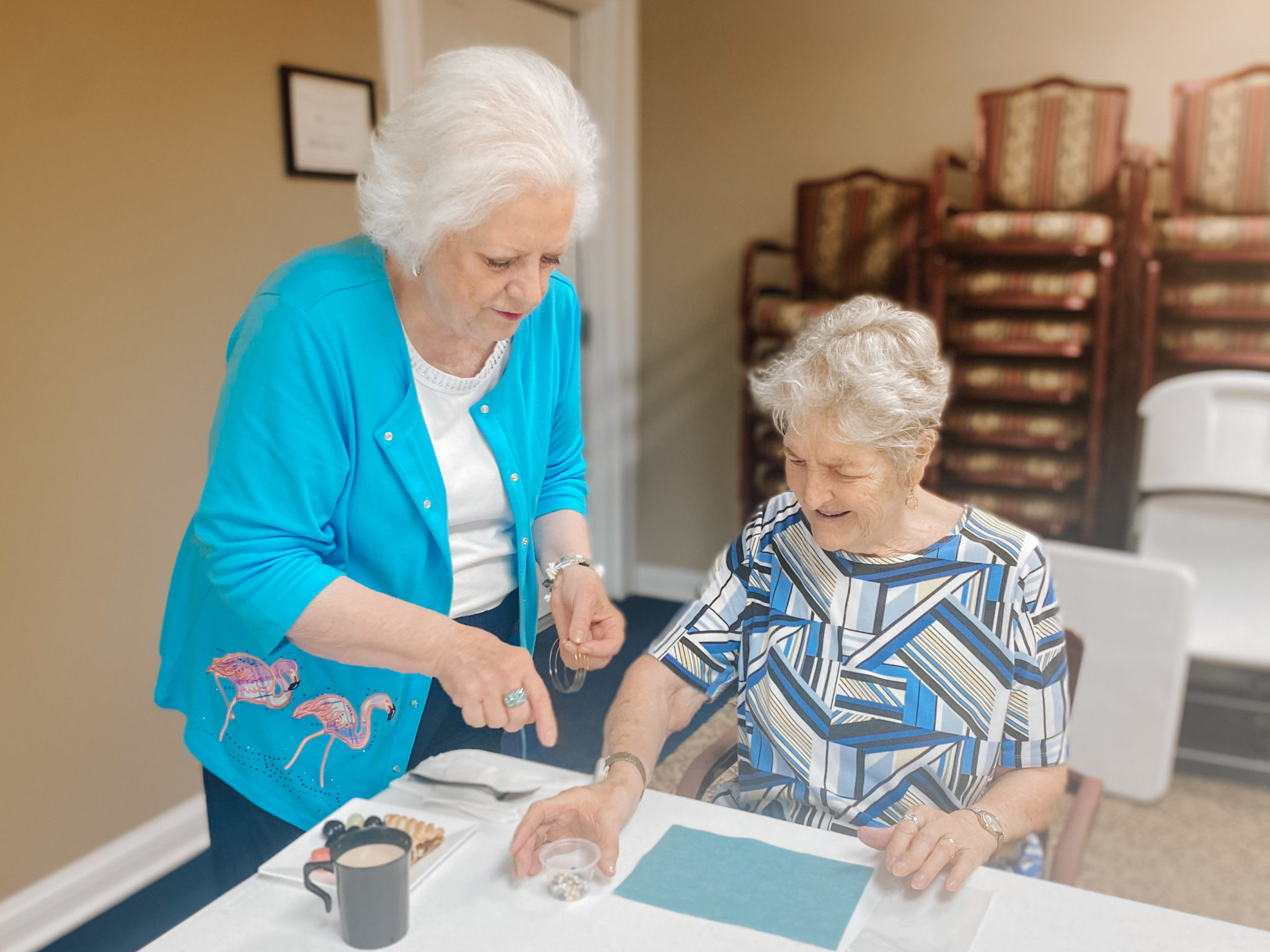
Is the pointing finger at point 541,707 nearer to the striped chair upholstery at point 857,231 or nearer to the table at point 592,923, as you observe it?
Result: the table at point 592,923

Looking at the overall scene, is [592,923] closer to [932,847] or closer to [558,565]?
[932,847]

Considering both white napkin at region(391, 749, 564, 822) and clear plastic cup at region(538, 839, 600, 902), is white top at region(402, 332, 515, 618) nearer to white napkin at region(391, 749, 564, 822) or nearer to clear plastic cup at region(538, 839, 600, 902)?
white napkin at region(391, 749, 564, 822)

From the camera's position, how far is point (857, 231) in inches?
134

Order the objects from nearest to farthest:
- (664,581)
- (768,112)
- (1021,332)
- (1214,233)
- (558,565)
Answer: (558,565), (1214,233), (1021,332), (768,112), (664,581)

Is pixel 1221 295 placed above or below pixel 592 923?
above

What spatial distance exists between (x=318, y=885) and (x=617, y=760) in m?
0.38

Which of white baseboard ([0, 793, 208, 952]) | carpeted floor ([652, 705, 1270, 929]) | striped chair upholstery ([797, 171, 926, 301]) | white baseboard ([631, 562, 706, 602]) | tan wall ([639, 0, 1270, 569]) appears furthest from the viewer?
white baseboard ([631, 562, 706, 602])

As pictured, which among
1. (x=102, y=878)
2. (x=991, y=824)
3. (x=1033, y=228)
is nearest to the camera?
(x=991, y=824)

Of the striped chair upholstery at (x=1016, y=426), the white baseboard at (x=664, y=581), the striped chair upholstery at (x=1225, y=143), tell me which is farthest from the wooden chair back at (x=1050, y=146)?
the white baseboard at (x=664, y=581)

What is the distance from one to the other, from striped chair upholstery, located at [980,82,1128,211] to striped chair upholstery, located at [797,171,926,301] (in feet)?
0.87

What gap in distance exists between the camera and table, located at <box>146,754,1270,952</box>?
982 mm

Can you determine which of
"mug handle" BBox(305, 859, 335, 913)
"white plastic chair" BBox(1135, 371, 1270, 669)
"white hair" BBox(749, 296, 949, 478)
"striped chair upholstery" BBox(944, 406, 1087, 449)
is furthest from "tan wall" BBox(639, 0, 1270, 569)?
"mug handle" BBox(305, 859, 335, 913)

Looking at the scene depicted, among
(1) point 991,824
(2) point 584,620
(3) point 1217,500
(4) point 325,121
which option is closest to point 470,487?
(2) point 584,620

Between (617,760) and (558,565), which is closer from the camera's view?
(617,760)
